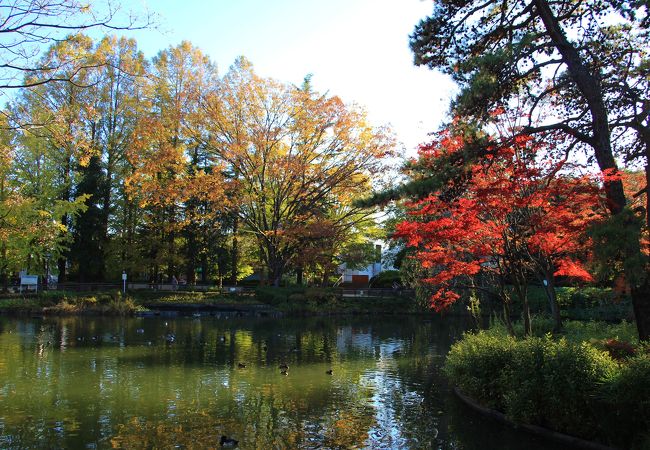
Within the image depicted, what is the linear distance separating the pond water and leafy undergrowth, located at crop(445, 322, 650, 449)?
51 centimetres

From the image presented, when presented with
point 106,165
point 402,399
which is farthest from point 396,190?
point 106,165

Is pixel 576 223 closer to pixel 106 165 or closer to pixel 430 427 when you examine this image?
pixel 430 427

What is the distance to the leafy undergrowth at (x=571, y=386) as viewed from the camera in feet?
19.6

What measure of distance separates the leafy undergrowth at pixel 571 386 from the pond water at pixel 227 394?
0.51 metres

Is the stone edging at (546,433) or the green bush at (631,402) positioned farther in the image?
the stone edging at (546,433)

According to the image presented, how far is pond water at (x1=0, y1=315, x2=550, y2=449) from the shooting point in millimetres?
7449

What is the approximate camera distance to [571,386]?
A: 6.61 m

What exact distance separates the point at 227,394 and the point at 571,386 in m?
6.34

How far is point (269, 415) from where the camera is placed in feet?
28.5

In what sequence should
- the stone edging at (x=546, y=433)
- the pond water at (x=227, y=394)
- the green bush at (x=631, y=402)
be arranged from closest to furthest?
the green bush at (x=631, y=402) < the stone edging at (x=546, y=433) < the pond water at (x=227, y=394)

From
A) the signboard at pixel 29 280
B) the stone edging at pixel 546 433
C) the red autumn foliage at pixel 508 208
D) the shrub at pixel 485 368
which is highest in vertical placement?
the red autumn foliage at pixel 508 208

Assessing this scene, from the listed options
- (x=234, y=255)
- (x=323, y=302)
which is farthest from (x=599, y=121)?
(x=234, y=255)

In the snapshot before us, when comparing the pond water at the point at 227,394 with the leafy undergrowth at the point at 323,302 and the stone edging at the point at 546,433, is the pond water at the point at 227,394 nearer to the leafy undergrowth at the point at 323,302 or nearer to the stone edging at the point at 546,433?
the stone edging at the point at 546,433

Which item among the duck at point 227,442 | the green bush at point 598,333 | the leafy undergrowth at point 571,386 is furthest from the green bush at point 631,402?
the duck at point 227,442
